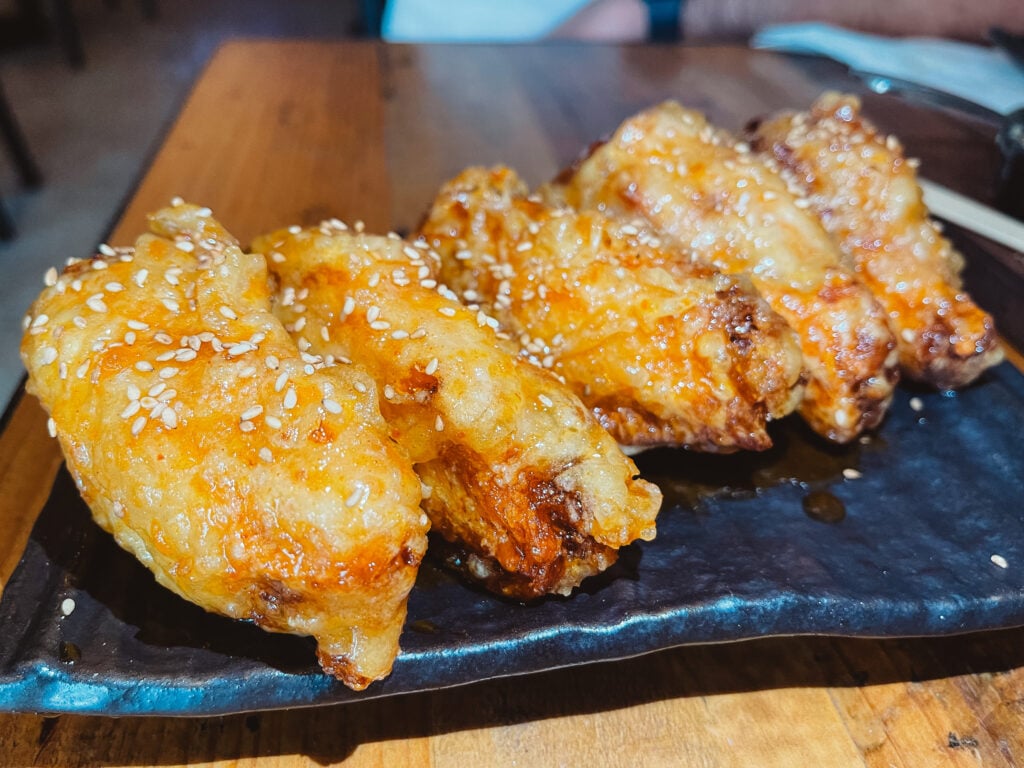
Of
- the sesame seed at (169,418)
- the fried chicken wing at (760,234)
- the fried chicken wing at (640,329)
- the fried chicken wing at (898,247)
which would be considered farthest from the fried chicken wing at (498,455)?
the fried chicken wing at (898,247)

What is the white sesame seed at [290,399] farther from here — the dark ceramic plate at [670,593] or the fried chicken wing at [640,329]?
the fried chicken wing at [640,329]

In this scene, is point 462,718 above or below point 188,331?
below

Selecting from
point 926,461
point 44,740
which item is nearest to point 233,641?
point 44,740

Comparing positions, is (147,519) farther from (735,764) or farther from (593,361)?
(735,764)

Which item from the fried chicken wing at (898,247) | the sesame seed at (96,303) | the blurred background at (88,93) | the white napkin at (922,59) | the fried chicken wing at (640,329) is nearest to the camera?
the sesame seed at (96,303)

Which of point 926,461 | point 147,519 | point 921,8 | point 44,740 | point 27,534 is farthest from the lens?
point 921,8

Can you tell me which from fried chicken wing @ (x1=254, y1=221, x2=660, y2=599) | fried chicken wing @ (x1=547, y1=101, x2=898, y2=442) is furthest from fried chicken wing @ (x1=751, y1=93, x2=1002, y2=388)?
fried chicken wing @ (x1=254, y1=221, x2=660, y2=599)

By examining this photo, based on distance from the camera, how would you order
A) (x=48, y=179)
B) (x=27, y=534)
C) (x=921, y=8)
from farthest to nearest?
1. (x=48, y=179)
2. (x=921, y=8)
3. (x=27, y=534)

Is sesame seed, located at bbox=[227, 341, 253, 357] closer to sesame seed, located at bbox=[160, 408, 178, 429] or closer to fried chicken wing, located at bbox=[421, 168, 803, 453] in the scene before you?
sesame seed, located at bbox=[160, 408, 178, 429]
